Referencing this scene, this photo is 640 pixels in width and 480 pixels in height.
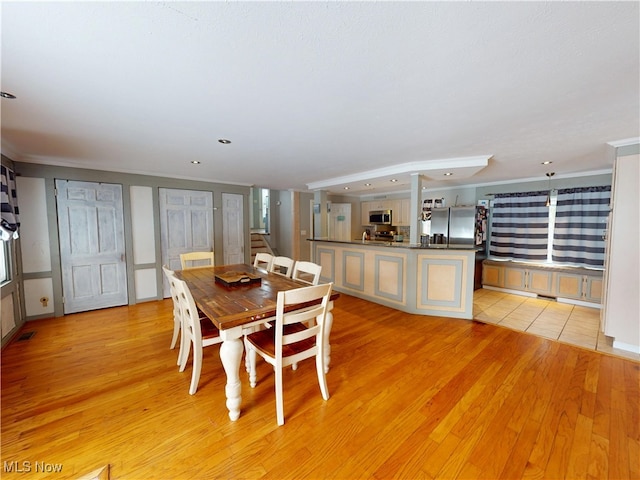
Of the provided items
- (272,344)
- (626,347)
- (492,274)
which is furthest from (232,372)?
(492,274)

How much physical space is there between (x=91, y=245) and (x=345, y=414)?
14.2ft

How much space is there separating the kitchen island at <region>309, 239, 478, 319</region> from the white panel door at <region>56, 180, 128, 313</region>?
392cm

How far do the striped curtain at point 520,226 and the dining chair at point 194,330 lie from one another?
18.1 ft

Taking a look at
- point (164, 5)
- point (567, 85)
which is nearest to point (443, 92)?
point (567, 85)

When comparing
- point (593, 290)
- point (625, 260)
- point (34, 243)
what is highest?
point (34, 243)

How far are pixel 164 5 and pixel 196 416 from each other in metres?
2.31

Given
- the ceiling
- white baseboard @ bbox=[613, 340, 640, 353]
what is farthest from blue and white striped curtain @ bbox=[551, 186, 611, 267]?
white baseboard @ bbox=[613, 340, 640, 353]

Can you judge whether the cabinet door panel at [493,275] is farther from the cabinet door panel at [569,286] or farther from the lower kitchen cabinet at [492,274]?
the cabinet door panel at [569,286]

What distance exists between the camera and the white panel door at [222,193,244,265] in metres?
5.06

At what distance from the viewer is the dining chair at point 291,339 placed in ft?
5.48

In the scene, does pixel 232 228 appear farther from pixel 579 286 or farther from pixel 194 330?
pixel 579 286

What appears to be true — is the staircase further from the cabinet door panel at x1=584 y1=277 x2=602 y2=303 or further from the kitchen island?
the cabinet door panel at x1=584 y1=277 x2=602 y2=303

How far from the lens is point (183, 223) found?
15.1ft

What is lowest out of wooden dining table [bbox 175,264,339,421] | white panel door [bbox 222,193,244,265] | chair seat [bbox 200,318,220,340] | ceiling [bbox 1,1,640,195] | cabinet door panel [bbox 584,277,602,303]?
cabinet door panel [bbox 584,277,602,303]
